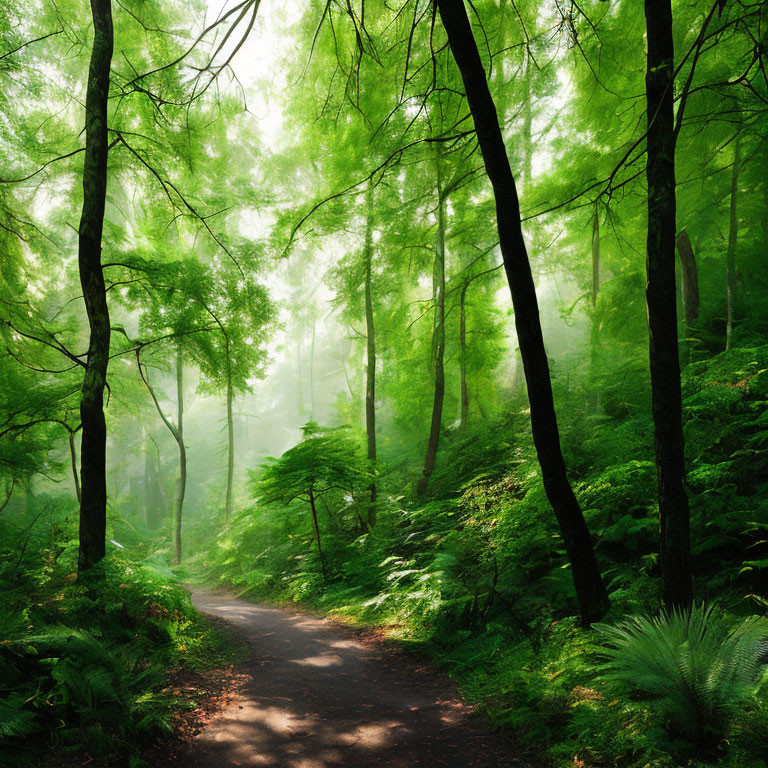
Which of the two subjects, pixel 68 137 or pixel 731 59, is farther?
pixel 68 137

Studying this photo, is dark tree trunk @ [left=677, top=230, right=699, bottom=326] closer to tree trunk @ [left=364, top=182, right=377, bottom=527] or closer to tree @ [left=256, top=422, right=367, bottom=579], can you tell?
tree trunk @ [left=364, top=182, right=377, bottom=527]

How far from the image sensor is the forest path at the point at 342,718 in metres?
3.13

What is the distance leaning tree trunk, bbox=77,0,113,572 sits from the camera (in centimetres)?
537

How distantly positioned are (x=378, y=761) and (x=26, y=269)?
908 centimetres

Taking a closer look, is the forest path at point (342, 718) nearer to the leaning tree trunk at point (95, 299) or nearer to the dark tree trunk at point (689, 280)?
the leaning tree trunk at point (95, 299)

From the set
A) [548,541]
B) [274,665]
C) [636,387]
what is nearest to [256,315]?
[274,665]

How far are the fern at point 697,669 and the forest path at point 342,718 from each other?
119 cm

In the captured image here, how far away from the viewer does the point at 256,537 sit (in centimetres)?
1539

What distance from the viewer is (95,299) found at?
5.62 meters

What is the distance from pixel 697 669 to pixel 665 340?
2298 millimetres

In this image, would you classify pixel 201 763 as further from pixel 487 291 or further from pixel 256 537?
pixel 256 537

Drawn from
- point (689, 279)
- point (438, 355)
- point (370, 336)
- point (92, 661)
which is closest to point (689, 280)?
point (689, 279)

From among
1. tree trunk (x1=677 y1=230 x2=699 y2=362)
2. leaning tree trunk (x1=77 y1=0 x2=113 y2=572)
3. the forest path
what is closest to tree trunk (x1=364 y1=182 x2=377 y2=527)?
the forest path

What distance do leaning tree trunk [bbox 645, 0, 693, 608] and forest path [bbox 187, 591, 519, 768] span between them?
6.50 feet
